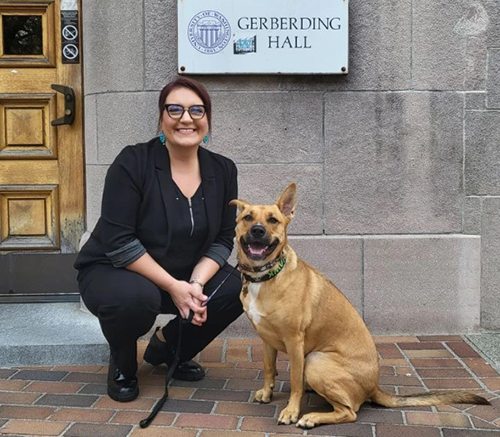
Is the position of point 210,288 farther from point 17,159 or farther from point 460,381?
point 17,159

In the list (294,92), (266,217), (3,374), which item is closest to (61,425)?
(3,374)

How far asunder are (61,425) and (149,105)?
2.35m

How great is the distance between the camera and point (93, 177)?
16.0ft

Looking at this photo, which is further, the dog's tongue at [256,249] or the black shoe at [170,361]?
the black shoe at [170,361]

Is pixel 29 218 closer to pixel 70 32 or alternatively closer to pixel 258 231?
pixel 70 32

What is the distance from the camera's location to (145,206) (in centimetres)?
352

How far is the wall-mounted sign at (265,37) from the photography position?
459 centimetres

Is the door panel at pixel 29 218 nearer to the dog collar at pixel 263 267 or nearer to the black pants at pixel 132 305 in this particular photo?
the black pants at pixel 132 305

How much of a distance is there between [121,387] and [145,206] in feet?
3.32

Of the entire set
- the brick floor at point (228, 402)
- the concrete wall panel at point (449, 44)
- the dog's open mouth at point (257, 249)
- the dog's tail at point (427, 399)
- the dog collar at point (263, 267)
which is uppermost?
the concrete wall panel at point (449, 44)

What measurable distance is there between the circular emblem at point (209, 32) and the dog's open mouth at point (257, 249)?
1982mm

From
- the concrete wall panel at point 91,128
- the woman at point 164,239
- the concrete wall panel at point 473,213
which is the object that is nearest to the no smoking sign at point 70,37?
the concrete wall panel at point 91,128

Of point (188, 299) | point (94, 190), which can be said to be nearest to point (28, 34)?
point (94, 190)

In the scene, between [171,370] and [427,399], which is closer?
[427,399]
